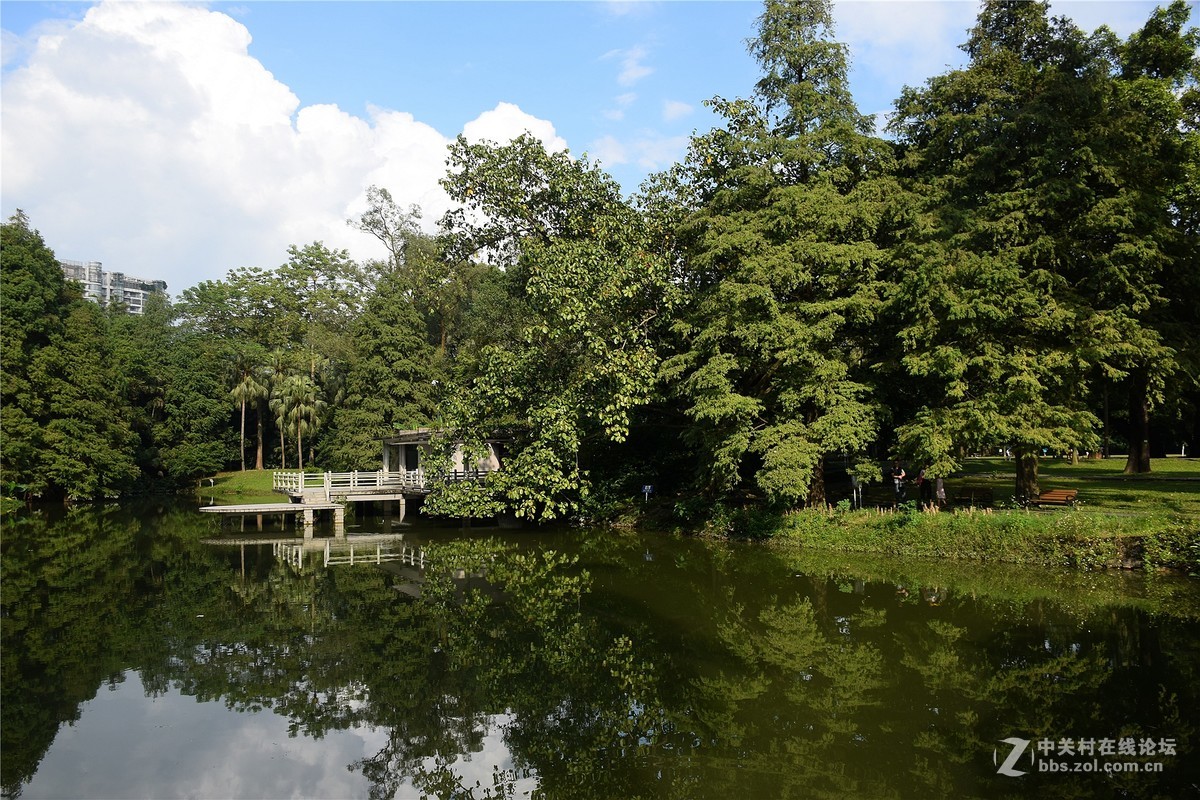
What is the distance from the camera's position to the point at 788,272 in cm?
2319

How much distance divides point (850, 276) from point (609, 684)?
17319mm

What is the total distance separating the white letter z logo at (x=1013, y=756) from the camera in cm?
842

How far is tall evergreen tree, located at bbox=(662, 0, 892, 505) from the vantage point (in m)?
23.3

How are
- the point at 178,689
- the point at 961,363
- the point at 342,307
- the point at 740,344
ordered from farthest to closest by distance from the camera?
the point at 342,307 < the point at 740,344 < the point at 961,363 < the point at 178,689

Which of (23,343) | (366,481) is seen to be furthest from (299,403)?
(366,481)

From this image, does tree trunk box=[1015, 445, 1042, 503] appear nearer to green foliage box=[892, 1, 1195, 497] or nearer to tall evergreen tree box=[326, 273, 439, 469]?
green foliage box=[892, 1, 1195, 497]

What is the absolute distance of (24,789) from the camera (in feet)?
28.2

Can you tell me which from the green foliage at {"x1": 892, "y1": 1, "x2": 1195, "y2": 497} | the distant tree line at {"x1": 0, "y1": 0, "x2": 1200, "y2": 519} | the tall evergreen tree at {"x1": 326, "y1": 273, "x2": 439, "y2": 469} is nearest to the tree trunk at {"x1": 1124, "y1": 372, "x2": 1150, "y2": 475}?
the distant tree line at {"x1": 0, "y1": 0, "x2": 1200, "y2": 519}

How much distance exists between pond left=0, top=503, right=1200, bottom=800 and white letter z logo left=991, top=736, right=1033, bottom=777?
0.05 metres

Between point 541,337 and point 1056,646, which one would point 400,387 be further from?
point 1056,646

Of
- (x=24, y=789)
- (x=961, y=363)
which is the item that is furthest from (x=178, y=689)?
(x=961, y=363)

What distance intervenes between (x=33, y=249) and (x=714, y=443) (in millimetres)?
40421

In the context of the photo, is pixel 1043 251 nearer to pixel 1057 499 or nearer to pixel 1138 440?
pixel 1057 499

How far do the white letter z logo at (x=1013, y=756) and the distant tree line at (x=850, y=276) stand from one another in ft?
43.7
